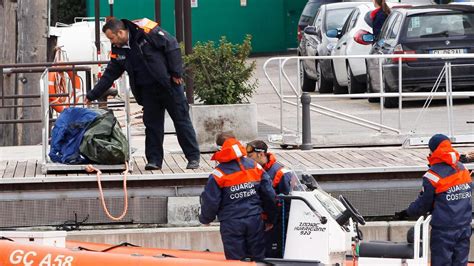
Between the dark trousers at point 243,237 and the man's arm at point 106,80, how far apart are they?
3180 mm

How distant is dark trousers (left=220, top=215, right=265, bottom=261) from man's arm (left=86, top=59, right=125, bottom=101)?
3.18 m

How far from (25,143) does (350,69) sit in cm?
557

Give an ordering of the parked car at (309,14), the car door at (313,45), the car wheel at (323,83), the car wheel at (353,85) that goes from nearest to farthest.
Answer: the car wheel at (353,85)
the car wheel at (323,83)
the car door at (313,45)
the parked car at (309,14)

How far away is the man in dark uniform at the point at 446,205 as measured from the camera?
11.6 m

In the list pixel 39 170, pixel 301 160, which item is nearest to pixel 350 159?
pixel 301 160

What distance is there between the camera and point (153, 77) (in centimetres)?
1387

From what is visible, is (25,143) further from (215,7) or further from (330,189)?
(215,7)

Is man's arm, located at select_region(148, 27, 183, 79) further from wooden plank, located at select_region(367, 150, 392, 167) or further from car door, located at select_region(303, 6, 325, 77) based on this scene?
car door, located at select_region(303, 6, 325, 77)

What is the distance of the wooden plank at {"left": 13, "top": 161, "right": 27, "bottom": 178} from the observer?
45.3 ft

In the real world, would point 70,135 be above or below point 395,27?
below

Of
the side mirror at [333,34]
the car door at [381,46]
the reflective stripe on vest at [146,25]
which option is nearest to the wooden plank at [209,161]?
the reflective stripe on vest at [146,25]

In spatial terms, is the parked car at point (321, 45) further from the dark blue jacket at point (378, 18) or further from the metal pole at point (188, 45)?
the metal pole at point (188, 45)

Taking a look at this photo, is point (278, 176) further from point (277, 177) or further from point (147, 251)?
point (147, 251)

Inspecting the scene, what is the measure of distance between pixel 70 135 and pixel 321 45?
38.7ft
